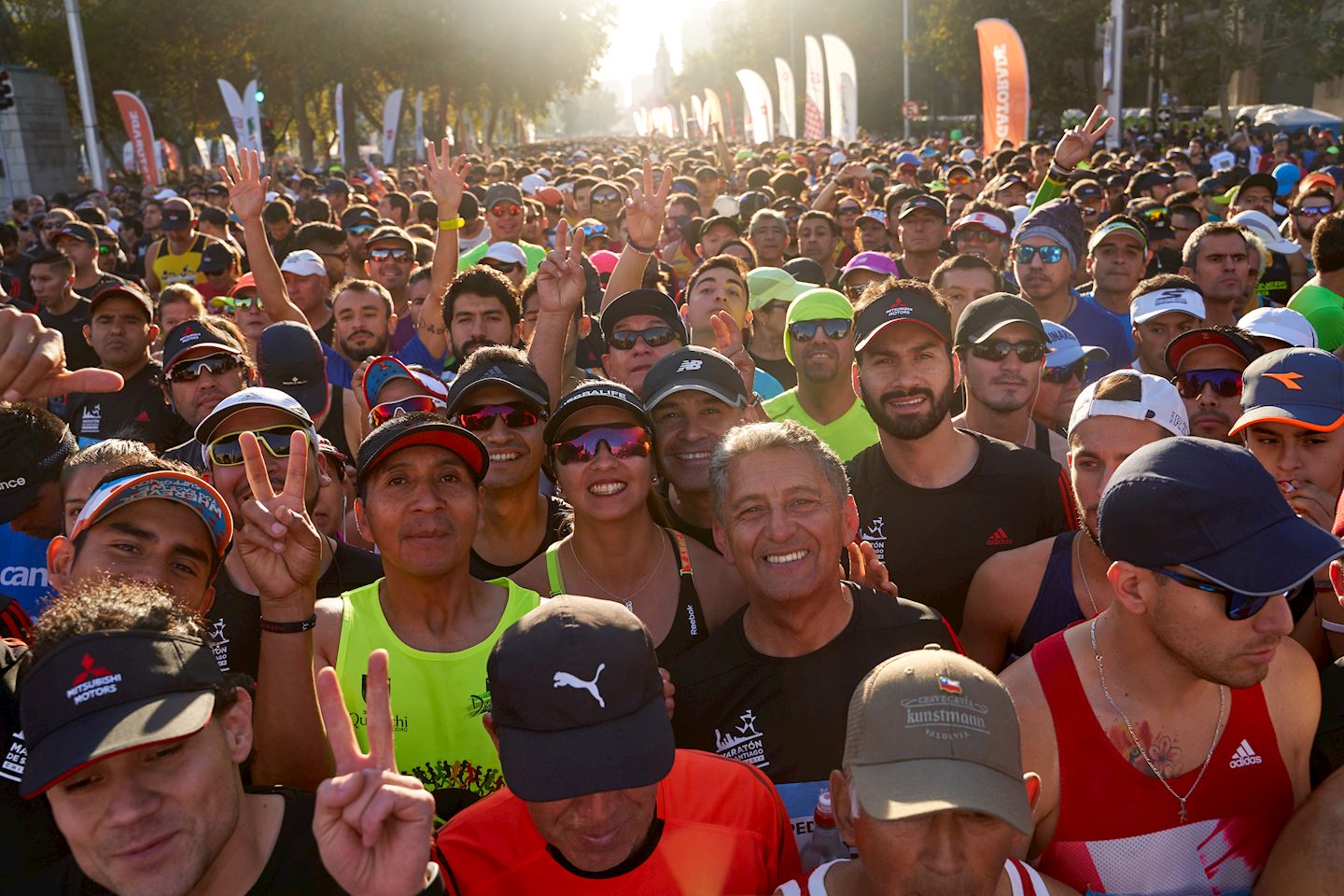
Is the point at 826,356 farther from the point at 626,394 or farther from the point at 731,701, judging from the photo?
the point at 731,701

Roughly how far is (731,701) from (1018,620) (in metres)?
1.07

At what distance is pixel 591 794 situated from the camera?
2527mm

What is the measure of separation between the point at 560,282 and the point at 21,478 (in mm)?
2616

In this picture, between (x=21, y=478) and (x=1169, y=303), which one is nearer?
(x=21, y=478)

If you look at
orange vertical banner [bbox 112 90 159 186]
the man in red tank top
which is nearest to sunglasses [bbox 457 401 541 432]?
the man in red tank top

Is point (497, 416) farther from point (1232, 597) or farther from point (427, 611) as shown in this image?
point (1232, 597)

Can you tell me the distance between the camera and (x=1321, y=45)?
130ft

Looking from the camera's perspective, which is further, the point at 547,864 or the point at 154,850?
the point at 547,864

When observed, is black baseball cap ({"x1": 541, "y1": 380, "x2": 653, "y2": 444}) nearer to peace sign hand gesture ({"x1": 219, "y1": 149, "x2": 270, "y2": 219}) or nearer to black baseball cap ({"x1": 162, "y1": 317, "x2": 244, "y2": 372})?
black baseball cap ({"x1": 162, "y1": 317, "x2": 244, "y2": 372})

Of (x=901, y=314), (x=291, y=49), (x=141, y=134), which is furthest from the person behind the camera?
(x=291, y=49)

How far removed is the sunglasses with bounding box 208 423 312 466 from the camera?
14.2 ft

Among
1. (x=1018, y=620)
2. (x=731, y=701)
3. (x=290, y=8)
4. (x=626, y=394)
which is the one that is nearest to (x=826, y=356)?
(x=626, y=394)

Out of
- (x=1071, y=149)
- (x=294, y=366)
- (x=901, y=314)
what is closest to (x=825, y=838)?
(x=901, y=314)

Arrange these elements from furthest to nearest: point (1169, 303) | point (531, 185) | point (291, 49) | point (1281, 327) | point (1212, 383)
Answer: point (291, 49), point (531, 185), point (1169, 303), point (1281, 327), point (1212, 383)
